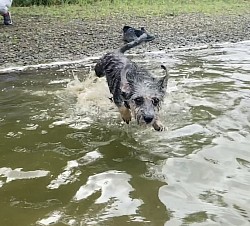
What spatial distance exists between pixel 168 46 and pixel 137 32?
12.4 ft

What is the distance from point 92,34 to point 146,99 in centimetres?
732

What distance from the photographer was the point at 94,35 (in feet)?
41.7

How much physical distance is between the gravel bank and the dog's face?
14.2ft

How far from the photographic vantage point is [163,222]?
3.85 metres

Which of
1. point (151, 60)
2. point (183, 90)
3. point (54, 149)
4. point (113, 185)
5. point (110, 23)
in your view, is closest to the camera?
point (113, 185)

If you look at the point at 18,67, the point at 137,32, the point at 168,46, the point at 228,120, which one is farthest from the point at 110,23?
the point at 228,120

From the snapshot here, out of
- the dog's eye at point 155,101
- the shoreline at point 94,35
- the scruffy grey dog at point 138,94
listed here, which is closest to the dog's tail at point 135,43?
the scruffy grey dog at point 138,94

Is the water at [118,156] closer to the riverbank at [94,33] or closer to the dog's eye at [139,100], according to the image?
the dog's eye at [139,100]

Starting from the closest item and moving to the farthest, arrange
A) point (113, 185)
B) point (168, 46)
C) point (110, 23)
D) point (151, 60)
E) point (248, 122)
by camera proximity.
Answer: point (113, 185) → point (248, 122) → point (151, 60) → point (168, 46) → point (110, 23)

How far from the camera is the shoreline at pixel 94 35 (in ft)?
35.0

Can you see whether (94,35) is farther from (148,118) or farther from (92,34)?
(148,118)

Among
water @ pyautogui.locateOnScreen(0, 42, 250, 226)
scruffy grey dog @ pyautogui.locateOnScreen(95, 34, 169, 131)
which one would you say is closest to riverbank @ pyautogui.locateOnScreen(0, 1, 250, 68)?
water @ pyautogui.locateOnScreen(0, 42, 250, 226)

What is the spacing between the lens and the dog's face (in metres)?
5.65

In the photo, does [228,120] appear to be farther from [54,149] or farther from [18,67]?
[18,67]
